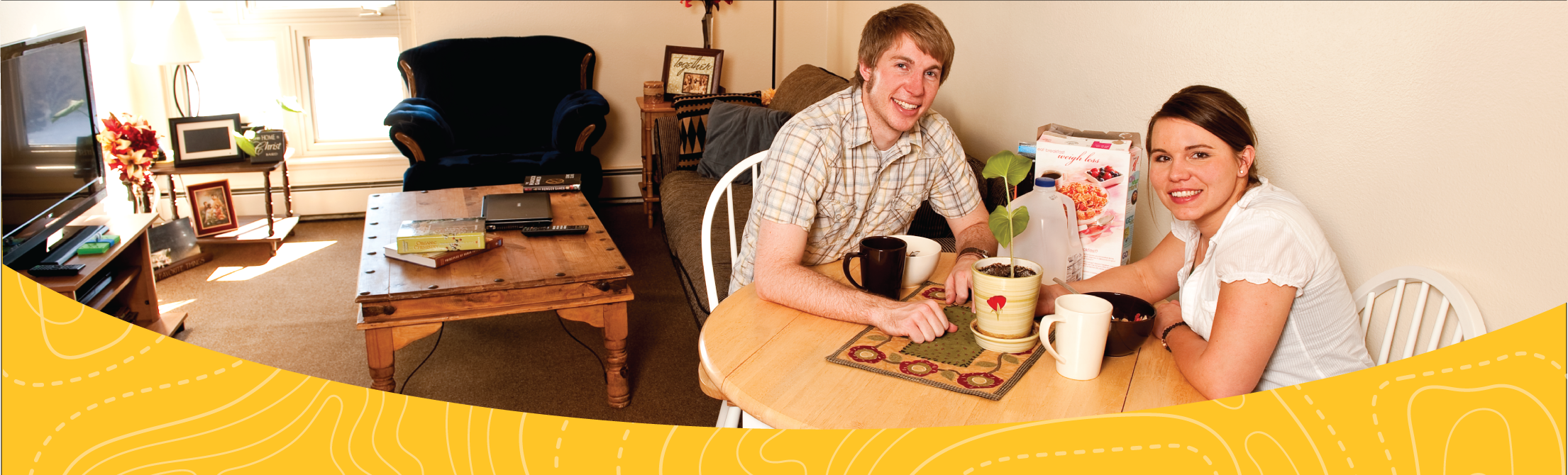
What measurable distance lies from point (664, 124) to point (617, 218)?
783mm

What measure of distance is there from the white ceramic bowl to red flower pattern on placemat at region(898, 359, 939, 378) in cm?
29

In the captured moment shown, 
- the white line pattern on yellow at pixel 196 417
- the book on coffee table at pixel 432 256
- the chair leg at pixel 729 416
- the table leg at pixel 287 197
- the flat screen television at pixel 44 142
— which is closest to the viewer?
the white line pattern on yellow at pixel 196 417

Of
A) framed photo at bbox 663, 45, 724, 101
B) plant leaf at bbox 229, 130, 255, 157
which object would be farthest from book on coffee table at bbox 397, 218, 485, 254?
Result: framed photo at bbox 663, 45, 724, 101

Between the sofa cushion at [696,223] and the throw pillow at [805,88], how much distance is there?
44cm

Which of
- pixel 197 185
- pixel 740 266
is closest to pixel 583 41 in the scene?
pixel 197 185

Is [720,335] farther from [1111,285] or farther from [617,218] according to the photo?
[617,218]

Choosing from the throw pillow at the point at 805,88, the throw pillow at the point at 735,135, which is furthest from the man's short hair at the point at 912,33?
the throw pillow at the point at 735,135

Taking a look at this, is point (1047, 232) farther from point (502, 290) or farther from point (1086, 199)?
point (502, 290)

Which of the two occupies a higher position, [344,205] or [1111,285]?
[1111,285]

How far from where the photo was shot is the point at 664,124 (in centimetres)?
354

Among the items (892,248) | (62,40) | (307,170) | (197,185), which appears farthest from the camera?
(307,170)

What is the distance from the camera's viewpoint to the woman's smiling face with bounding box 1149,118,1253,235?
1.03 metres

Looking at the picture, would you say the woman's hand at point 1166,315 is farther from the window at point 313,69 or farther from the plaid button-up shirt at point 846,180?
the window at point 313,69

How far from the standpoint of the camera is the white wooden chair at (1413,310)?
961 millimetres
